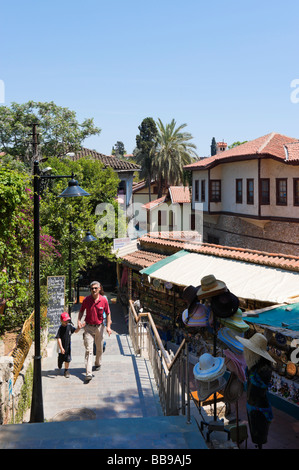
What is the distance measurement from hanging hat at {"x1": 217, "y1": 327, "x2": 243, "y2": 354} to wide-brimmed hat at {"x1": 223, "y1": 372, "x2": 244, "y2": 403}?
308 millimetres

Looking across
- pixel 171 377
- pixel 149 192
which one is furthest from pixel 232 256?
pixel 149 192

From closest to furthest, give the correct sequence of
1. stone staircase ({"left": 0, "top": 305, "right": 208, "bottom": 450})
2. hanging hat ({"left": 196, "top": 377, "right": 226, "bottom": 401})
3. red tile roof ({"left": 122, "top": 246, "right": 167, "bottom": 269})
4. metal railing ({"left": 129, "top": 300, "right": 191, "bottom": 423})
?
1. stone staircase ({"left": 0, "top": 305, "right": 208, "bottom": 450})
2. hanging hat ({"left": 196, "top": 377, "right": 226, "bottom": 401})
3. metal railing ({"left": 129, "top": 300, "right": 191, "bottom": 423})
4. red tile roof ({"left": 122, "top": 246, "right": 167, "bottom": 269})

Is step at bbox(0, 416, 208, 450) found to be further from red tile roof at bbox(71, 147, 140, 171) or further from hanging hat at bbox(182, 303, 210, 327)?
red tile roof at bbox(71, 147, 140, 171)

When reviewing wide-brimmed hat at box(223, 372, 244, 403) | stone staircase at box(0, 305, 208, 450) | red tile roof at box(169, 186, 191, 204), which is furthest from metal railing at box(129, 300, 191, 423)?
red tile roof at box(169, 186, 191, 204)

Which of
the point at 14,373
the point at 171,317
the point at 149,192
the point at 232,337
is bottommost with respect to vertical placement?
the point at 171,317

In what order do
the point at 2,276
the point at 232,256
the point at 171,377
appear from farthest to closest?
the point at 232,256
the point at 2,276
the point at 171,377

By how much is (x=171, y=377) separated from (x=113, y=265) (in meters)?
24.5

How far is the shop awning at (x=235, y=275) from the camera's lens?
37.4 feet

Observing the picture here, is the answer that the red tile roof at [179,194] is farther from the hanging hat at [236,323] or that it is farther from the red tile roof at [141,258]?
the hanging hat at [236,323]

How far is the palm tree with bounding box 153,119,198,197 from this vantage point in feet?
159

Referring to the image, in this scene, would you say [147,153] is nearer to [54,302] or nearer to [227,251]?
[227,251]

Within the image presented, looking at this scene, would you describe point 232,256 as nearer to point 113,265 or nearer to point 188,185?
point 113,265

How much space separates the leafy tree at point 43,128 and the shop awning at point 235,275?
66.7 feet
